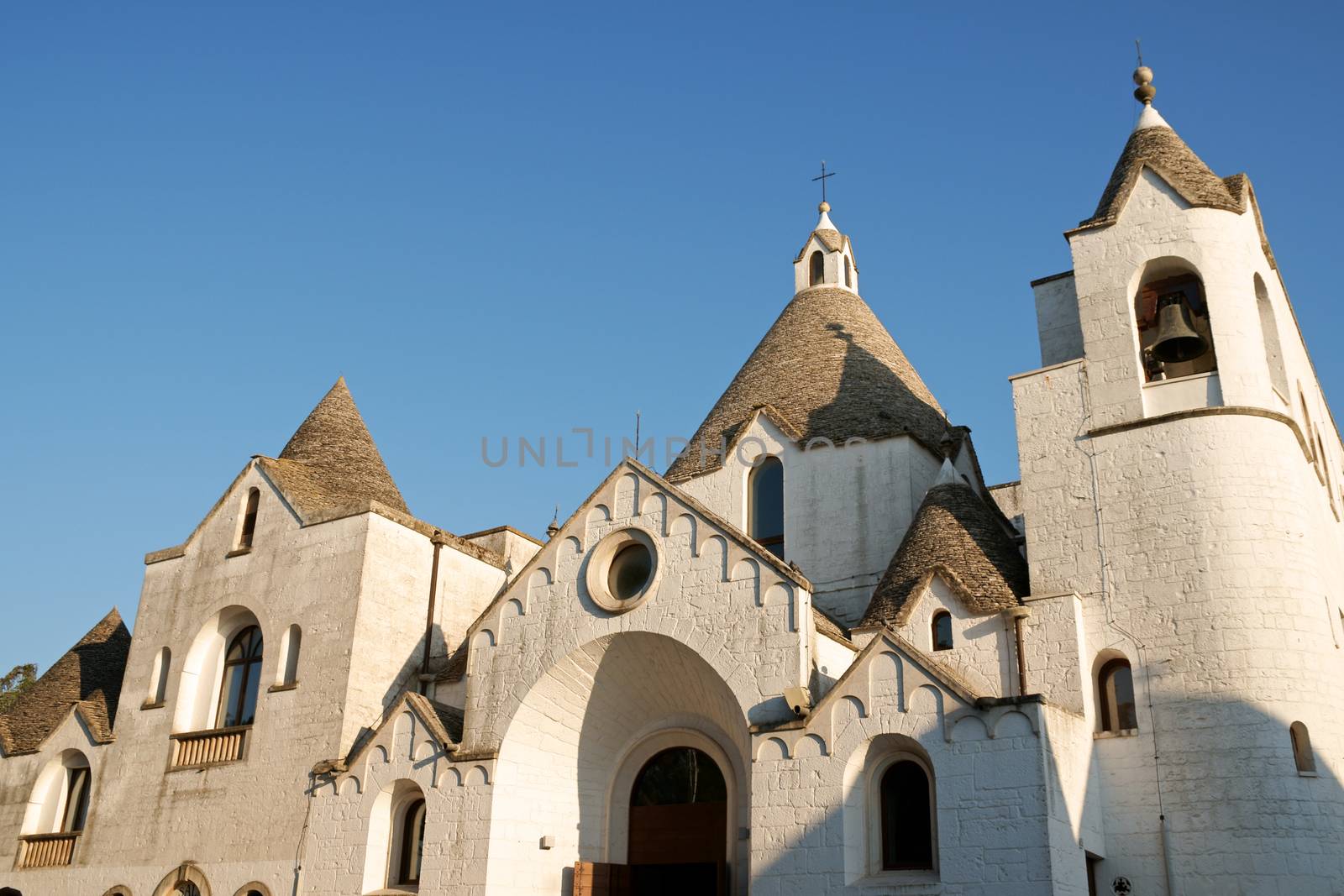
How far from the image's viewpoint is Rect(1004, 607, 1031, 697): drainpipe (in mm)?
18750

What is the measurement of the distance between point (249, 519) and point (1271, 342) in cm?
2078

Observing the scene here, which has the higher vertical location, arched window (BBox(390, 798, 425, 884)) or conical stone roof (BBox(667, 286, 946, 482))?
conical stone roof (BBox(667, 286, 946, 482))

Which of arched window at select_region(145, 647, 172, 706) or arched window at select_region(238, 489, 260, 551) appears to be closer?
arched window at select_region(145, 647, 172, 706)

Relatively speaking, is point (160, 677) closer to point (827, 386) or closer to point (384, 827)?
point (384, 827)

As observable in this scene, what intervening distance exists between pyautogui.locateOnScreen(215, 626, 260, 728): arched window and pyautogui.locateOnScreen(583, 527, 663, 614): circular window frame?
8.35 meters

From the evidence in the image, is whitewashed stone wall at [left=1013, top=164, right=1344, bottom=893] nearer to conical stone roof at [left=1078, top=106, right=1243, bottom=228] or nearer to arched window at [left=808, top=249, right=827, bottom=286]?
conical stone roof at [left=1078, top=106, right=1243, bottom=228]

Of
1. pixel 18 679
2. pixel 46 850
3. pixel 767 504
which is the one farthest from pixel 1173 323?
pixel 18 679

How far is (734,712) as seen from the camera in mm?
19734

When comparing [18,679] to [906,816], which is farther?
[18,679]

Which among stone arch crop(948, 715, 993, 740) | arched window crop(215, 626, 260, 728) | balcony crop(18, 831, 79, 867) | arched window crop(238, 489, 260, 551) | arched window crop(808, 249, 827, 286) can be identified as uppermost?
arched window crop(808, 249, 827, 286)

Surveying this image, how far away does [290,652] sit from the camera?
2406cm

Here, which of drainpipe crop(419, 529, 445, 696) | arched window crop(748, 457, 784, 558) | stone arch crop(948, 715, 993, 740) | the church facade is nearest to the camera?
stone arch crop(948, 715, 993, 740)

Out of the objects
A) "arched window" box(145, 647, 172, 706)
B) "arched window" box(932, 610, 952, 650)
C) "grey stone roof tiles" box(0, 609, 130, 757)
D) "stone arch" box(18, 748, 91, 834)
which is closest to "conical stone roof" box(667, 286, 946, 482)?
"arched window" box(932, 610, 952, 650)

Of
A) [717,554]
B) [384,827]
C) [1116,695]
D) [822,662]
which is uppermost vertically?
→ [717,554]
